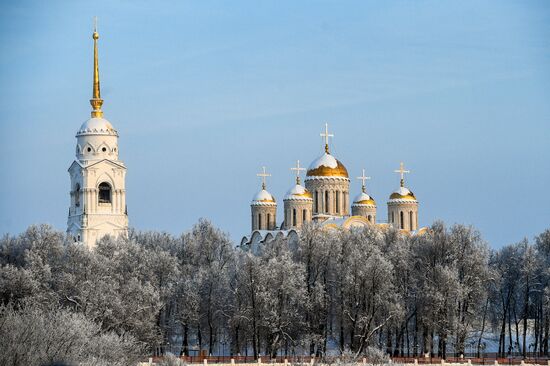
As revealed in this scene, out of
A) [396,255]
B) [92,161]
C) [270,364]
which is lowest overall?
[270,364]

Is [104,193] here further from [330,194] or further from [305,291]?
[305,291]

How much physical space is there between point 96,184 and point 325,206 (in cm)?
1616

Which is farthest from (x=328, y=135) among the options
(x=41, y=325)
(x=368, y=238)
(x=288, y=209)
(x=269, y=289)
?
(x=41, y=325)

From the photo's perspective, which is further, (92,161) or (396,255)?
(92,161)

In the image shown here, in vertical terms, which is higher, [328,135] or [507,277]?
[328,135]

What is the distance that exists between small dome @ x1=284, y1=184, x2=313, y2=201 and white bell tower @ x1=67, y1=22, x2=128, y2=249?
38.4ft

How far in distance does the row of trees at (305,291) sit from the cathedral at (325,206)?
60.2ft

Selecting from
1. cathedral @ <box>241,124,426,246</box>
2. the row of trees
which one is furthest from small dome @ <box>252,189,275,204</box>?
the row of trees

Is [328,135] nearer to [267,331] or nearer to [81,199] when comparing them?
[81,199]

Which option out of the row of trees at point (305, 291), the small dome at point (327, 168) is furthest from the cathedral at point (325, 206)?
the row of trees at point (305, 291)

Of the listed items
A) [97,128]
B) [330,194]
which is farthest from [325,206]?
[97,128]

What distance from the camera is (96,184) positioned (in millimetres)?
114812

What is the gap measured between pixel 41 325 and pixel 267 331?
2268cm

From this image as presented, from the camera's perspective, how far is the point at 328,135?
4621 inches
